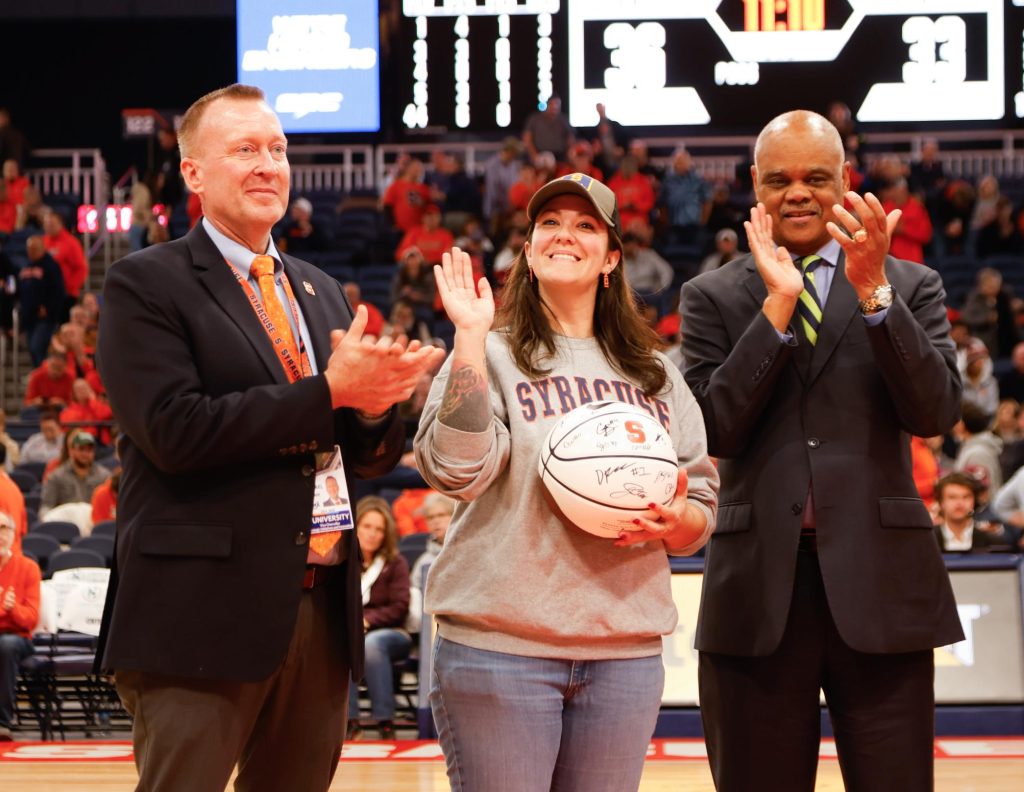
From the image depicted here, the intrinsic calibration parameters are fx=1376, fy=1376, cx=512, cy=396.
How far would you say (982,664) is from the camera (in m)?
6.69

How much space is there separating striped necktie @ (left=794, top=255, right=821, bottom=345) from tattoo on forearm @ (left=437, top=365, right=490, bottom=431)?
0.92m

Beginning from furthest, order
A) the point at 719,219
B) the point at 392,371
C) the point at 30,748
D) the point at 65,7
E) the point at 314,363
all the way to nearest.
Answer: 1. the point at 65,7
2. the point at 719,219
3. the point at 30,748
4. the point at 314,363
5. the point at 392,371

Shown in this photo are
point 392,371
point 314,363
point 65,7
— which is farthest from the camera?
point 65,7

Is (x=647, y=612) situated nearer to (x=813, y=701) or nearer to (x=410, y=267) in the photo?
(x=813, y=701)

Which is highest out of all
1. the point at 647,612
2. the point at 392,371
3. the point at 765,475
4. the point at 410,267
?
the point at 410,267

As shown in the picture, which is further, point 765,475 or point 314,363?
point 765,475

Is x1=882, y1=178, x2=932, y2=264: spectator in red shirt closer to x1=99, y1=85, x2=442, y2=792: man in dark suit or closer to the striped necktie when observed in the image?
the striped necktie

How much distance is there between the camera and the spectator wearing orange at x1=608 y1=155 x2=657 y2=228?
48.9 ft

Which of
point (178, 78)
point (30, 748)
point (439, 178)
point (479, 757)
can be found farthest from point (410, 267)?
point (479, 757)

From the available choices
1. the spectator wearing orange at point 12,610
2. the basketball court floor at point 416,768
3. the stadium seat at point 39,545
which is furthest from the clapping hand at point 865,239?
the stadium seat at point 39,545

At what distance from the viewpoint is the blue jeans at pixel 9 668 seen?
25.2 ft

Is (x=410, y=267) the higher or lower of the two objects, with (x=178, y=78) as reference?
lower

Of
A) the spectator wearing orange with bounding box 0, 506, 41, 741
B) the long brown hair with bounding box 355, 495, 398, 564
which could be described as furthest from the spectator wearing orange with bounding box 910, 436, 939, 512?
the spectator wearing orange with bounding box 0, 506, 41, 741

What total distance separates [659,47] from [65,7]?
10.3 m
